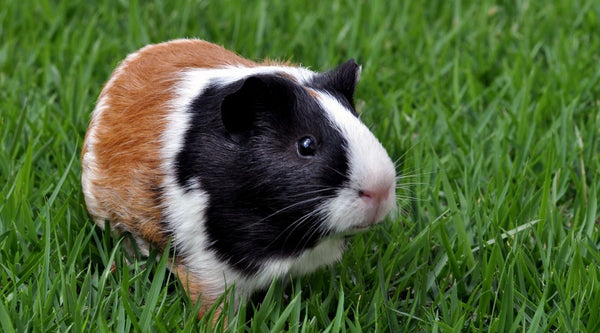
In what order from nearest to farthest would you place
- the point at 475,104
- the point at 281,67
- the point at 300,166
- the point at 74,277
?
the point at 300,166 < the point at 74,277 < the point at 281,67 < the point at 475,104

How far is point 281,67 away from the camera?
3.75 metres

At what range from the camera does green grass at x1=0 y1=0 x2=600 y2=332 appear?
11.3ft

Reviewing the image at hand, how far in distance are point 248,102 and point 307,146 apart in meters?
0.28

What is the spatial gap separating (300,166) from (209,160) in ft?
1.23

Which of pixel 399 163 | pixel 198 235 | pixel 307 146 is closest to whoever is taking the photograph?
pixel 307 146

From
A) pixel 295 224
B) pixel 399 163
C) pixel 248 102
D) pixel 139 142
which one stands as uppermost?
pixel 248 102

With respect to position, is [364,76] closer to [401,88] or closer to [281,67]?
[401,88]

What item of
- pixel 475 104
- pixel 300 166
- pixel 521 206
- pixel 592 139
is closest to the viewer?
pixel 300 166

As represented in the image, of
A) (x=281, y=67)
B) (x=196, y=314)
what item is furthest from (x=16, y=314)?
(x=281, y=67)

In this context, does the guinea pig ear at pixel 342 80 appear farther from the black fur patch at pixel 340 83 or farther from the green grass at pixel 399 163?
the green grass at pixel 399 163

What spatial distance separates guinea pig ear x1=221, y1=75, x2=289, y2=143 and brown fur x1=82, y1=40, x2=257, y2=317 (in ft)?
1.23

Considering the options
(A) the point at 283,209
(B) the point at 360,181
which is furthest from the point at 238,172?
(B) the point at 360,181

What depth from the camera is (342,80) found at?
11.5ft

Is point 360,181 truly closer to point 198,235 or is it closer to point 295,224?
point 295,224
